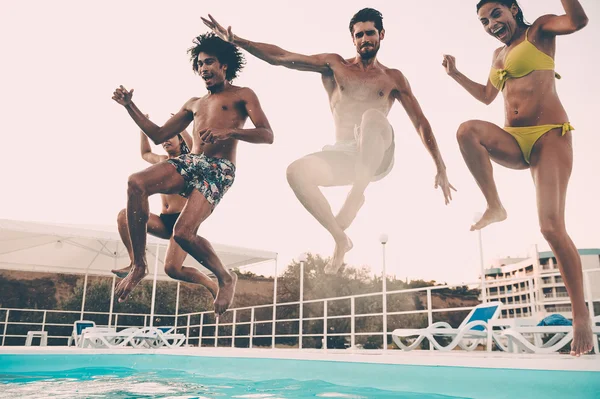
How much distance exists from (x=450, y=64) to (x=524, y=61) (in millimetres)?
480

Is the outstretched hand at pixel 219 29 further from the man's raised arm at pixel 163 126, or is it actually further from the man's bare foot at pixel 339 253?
the man's bare foot at pixel 339 253

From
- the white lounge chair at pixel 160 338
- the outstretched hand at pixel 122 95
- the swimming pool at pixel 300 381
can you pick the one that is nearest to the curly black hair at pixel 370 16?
the outstretched hand at pixel 122 95

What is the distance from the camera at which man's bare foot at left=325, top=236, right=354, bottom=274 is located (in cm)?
269

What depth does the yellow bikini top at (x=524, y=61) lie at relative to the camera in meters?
2.54

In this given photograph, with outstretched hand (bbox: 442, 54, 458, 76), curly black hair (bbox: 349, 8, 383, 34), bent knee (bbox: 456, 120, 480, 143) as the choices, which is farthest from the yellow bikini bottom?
curly black hair (bbox: 349, 8, 383, 34)

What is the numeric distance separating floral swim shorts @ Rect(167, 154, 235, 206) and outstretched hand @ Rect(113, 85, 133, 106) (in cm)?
45

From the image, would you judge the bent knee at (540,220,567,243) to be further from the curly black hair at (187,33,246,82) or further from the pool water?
the curly black hair at (187,33,246,82)

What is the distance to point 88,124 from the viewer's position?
4.66 meters

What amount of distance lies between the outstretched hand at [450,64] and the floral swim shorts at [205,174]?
148 centimetres

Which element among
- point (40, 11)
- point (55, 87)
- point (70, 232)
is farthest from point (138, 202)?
point (70, 232)

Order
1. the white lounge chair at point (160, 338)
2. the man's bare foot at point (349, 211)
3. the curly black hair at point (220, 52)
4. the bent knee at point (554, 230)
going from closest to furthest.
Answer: the bent knee at point (554, 230) < the man's bare foot at point (349, 211) < the curly black hair at point (220, 52) < the white lounge chair at point (160, 338)

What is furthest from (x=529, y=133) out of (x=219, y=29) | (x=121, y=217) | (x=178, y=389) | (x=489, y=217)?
(x=178, y=389)

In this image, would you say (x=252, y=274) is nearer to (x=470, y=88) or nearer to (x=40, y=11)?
(x=40, y=11)

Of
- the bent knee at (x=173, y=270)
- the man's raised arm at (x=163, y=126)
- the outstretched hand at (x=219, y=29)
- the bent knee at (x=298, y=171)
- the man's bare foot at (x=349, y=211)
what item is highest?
the outstretched hand at (x=219, y=29)
